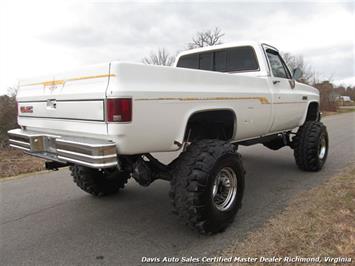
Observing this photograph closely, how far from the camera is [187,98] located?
3.25 meters

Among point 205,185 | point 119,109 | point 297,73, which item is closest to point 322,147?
point 297,73

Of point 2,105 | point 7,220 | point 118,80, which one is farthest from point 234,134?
point 2,105

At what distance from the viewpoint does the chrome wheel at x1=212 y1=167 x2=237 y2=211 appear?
139 inches

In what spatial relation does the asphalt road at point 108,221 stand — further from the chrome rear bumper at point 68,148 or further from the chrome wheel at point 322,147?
the chrome rear bumper at point 68,148

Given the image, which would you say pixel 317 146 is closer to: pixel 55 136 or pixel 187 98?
pixel 187 98

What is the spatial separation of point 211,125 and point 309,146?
2421mm

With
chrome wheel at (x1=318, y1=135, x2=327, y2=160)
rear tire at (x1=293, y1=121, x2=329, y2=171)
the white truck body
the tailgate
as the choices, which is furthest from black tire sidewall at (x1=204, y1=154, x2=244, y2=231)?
chrome wheel at (x1=318, y1=135, x2=327, y2=160)

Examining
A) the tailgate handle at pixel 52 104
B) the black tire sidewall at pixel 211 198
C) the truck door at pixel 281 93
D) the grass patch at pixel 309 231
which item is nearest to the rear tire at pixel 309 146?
the truck door at pixel 281 93

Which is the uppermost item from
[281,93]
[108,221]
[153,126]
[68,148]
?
[281,93]

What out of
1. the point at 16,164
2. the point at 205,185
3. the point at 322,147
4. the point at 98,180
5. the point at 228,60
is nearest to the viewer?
the point at 205,185

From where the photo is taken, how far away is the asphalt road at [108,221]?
3.15 metres

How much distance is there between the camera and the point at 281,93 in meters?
5.03

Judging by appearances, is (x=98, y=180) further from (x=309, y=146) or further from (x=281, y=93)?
(x=309, y=146)

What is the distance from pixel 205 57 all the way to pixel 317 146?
2.48m
